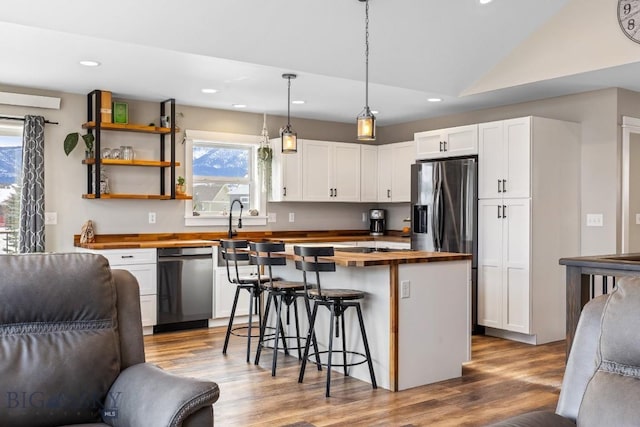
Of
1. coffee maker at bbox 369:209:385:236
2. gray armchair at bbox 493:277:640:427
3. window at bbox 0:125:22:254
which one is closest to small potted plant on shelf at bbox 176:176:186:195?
window at bbox 0:125:22:254

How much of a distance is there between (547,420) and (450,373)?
2565mm

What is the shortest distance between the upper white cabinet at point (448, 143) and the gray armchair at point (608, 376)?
167 inches

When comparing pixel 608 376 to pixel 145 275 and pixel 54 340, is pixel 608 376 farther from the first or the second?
pixel 145 275

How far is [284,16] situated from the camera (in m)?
4.40

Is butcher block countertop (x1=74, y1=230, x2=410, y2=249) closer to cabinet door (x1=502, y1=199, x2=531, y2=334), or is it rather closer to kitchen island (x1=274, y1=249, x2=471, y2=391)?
cabinet door (x1=502, y1=199, x2=531, y2=334)

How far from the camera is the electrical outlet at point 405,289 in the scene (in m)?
4.01

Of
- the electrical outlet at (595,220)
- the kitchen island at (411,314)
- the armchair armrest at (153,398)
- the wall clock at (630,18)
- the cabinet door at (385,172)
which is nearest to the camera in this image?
the armchair armrest at (153,398)

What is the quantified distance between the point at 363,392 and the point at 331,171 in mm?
3832

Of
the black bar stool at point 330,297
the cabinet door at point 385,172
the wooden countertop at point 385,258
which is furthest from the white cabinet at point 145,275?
the cabinet door at point 385,172

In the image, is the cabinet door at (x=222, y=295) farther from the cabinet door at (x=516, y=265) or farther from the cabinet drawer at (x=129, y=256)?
the cabinet door at (x=516, y=265)

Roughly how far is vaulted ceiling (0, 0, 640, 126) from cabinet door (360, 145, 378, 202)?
148 cm

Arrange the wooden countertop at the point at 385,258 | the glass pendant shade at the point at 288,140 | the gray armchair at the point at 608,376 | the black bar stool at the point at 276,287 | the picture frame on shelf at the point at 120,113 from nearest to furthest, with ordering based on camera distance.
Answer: the gray armchair at the point at 608,376
the wooden countertop at the point at 385,258
the black bar stool at the point at 276,287
the glass pendant shade at the point at 288,140
the picture frame on shelf at the point at 120,113

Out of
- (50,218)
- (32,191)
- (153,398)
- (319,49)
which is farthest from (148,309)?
(153,398)

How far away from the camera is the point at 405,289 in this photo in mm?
4027
